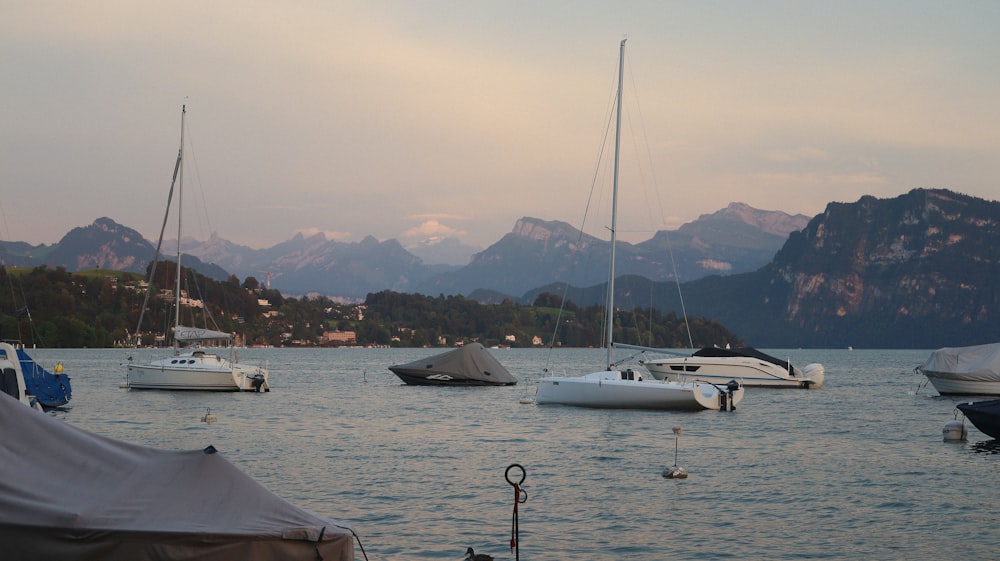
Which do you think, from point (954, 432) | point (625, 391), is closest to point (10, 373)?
point (625, 391)

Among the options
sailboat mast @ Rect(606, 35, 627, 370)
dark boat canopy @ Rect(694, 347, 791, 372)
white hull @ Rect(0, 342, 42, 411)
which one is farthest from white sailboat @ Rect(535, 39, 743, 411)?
white hull @ Rect(0, 342, 42, 411)

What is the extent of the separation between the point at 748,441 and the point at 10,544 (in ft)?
123

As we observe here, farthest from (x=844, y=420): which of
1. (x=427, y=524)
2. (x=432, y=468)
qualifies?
(x=427, y=524)

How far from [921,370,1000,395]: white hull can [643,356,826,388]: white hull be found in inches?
517

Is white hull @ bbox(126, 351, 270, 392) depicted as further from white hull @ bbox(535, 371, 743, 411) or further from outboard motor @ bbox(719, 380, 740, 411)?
outboard motor @ bbox(719, 380, 740, 411)

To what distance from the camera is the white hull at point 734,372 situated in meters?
75.7

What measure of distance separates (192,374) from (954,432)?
46.4m

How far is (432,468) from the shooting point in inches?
1361

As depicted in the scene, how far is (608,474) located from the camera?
33.6 meters

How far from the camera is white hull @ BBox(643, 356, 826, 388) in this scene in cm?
7569

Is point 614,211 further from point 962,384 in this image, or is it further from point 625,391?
point 962,384

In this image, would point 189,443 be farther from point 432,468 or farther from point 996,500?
point 996,500

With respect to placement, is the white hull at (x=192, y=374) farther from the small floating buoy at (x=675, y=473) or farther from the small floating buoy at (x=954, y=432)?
the small floating buoy at (x=954, y=432)

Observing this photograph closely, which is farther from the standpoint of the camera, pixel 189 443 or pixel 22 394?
pixel 189 443
